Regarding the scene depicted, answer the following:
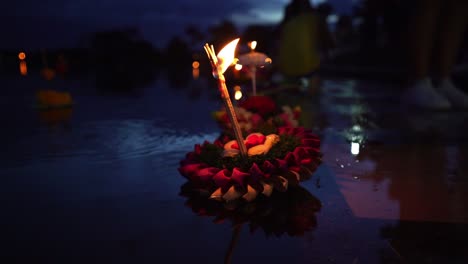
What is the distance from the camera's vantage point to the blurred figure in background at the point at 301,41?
32.1 feet

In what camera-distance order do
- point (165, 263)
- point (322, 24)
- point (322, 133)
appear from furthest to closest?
point (322, 24) → point (322, 133) → point (165, 263)

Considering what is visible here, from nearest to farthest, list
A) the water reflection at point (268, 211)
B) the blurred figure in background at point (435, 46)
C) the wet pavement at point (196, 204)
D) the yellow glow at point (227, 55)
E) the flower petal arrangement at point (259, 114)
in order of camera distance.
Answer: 1. the wet pavement at point (196, 204)
2. the water reflection at point (268, 211)
3. the yellow glow at point (227, 55)
4. the flower petal arrangement at point (259, 114)
5. the blurred figure in background at point (435, 46)

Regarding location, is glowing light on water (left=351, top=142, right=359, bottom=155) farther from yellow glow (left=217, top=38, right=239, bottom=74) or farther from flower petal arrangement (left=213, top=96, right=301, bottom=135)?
yellow glow (left=217, top=38, right=239, bottom=74)

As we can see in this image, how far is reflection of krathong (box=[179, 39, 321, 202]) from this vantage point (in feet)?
12.6

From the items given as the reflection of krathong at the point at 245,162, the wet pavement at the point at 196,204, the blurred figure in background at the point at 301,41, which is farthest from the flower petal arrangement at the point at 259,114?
the blurred figure in background at the point at 301,41

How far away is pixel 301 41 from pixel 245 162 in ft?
20.8

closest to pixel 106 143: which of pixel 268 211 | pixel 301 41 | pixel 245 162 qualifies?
pixel 245 162

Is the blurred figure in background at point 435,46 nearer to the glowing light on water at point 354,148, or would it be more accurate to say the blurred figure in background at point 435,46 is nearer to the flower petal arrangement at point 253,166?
the glowing light on water at point 354,148

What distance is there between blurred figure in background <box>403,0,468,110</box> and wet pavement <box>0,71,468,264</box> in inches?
52.4

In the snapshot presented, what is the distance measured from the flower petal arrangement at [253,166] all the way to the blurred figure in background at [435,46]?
5.59 metres

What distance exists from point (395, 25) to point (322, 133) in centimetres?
2067

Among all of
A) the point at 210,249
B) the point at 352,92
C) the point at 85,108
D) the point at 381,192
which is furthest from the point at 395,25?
the point at 210,249

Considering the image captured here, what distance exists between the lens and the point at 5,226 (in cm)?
355

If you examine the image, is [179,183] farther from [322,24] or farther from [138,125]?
[322,24]
